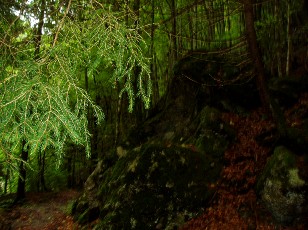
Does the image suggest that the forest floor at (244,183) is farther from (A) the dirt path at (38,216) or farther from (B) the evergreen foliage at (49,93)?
(A) the dirt path at (38,216)

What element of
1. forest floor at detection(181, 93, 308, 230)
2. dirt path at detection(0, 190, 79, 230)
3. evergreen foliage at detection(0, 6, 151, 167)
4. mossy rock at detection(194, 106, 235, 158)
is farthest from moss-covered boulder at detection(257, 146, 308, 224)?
dirt path at detection(0, 190, 79, 230)

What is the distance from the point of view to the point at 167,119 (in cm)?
1256

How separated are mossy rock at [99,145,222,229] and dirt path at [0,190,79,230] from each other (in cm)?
310

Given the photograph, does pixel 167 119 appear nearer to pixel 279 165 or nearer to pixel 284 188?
pixel 279 165

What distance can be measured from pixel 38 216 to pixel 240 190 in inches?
385

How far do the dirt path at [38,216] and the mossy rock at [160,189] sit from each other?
3.10 metres

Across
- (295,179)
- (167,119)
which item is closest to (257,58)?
(295,179)

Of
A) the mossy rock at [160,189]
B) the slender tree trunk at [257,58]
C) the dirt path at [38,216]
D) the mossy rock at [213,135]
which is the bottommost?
the dirt path at [38,216]

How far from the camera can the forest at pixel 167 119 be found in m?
2.81

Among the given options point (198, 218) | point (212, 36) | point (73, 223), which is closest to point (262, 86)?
point (198, 218)

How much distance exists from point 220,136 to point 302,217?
3727 mm

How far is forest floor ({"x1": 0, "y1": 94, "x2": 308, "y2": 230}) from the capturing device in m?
6.67

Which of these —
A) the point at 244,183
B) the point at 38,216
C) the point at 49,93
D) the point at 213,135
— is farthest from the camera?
the point at 38,216

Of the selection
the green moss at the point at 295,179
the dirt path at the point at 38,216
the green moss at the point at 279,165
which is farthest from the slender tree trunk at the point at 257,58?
the dirt path at the point at 38,216
